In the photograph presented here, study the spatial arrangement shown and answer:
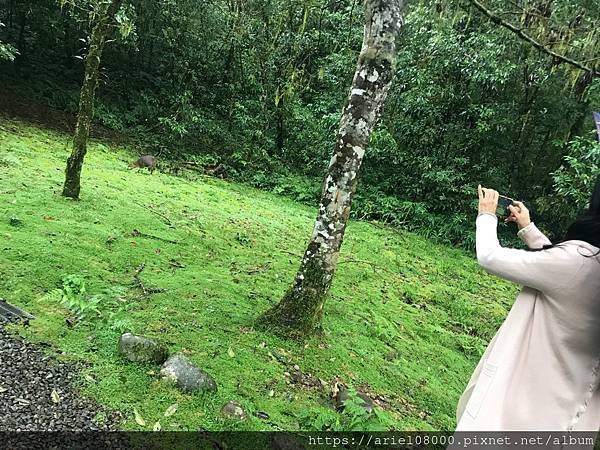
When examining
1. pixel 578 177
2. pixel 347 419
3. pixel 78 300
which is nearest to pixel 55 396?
pixel 78 300

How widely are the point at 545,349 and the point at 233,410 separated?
2.00 meters

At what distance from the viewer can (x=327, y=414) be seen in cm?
335

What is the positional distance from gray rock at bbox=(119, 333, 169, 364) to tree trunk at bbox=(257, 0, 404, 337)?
41.8 inches

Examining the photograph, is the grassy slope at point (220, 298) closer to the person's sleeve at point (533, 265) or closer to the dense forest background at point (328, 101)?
the person's sleeve at point (533, 265)

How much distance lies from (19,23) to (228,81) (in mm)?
6510

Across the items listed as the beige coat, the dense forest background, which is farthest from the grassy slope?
the dense forest background

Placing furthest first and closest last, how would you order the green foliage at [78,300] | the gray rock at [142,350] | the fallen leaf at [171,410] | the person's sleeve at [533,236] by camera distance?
the green foliage at [78,300] → the gray rock at [142,350] → the fallen leaf at [171,410] → the person's sleeve at [533,236]

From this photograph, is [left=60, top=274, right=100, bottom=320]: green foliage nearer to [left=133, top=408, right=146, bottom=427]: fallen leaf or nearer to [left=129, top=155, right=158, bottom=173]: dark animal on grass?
[left=133, top=408, right=146, bottom=427]: fallen leaf

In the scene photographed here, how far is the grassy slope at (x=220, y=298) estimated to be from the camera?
→ 3453 millimetres

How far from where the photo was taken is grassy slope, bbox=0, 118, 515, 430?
3.45 meters

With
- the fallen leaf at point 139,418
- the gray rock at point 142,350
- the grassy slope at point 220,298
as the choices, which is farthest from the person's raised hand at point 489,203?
the gray rock at point 142,350

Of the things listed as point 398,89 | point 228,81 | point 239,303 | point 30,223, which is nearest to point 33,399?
point 239,303

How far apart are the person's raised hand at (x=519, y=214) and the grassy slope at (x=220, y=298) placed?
194 centimetres

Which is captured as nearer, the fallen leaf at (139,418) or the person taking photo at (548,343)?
the person taking photo at (548,343)
